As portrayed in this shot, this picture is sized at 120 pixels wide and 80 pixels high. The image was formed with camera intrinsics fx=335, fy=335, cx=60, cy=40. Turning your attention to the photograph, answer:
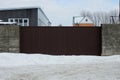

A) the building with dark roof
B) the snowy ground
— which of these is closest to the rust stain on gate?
the snowy ground

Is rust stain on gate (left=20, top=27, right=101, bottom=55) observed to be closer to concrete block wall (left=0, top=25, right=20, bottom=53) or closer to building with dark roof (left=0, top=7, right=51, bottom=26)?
concrete block wall (left=0, top=25, right=20, bottom=53)

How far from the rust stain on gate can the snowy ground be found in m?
2.65

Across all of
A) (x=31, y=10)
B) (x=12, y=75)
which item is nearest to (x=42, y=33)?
(x=12, y=75)

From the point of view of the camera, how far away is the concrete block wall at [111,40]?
Answer: 21.5 m

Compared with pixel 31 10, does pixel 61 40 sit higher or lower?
lower

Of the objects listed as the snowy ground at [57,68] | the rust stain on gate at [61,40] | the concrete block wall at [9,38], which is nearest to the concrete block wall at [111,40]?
the rust stain on gate at [61,40]

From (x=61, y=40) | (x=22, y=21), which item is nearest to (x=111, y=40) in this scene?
(x=61, y=40)

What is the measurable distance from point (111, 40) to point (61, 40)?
10.6 feet

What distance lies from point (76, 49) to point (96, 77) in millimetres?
10623

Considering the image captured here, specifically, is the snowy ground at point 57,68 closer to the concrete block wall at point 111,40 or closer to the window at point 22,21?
the concrete block wall at point 111,40

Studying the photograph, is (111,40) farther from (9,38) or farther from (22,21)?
(22,21)

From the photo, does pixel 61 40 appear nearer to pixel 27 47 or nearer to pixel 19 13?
pixel 27 47

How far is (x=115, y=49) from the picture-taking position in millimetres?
21547

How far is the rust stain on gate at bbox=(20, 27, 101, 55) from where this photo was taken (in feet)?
71.8
